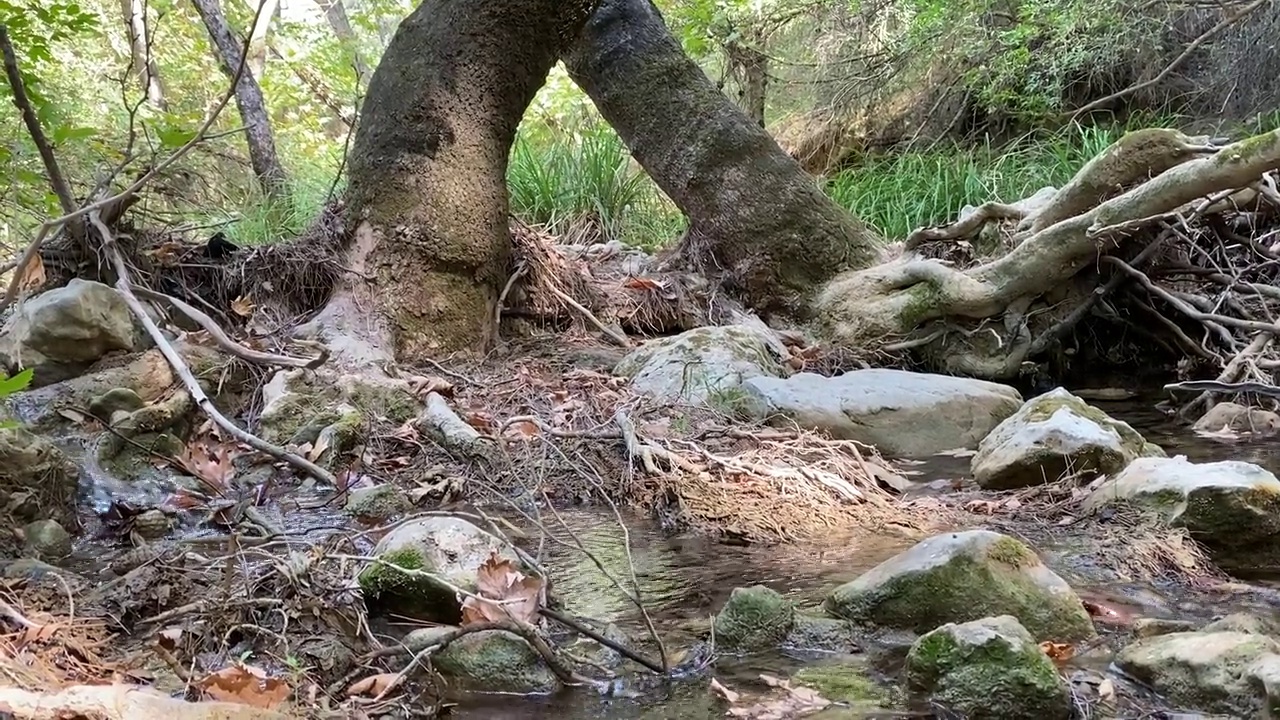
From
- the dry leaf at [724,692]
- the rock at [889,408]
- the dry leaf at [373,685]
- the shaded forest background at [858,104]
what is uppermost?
the shaded forest background at [858,104]

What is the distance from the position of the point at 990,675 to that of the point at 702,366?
2613 mm

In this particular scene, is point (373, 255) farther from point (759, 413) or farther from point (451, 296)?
point (759, 413)

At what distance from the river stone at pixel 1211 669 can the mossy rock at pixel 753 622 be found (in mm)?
647

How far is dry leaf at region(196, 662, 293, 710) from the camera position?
145 centimetres

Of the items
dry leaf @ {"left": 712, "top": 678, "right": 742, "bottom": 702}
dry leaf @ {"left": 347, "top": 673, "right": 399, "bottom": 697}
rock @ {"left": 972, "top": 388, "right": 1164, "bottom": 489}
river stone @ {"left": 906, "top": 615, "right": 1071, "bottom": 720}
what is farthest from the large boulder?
dry leaf @ {"left": 347, "top": 673, "right": 399, "bottom": 697}

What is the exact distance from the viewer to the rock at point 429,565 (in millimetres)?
2002

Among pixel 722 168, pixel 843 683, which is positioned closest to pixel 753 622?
pixel 843 683

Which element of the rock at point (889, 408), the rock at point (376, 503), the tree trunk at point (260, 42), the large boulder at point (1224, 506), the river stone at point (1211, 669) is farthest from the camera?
the tree trunk at point (260, 42)

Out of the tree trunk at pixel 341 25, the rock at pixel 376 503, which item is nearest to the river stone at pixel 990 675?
the rock at pixel 376 503

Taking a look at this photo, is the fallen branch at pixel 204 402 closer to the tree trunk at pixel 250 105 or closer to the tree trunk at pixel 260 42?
the tree trunk at pixel 250 105

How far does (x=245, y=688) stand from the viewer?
146 centimetres

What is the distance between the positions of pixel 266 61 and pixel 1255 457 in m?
12.2

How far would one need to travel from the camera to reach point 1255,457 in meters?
3.45

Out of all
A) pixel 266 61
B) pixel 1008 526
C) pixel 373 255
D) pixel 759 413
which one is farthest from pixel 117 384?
pixel 266 61
